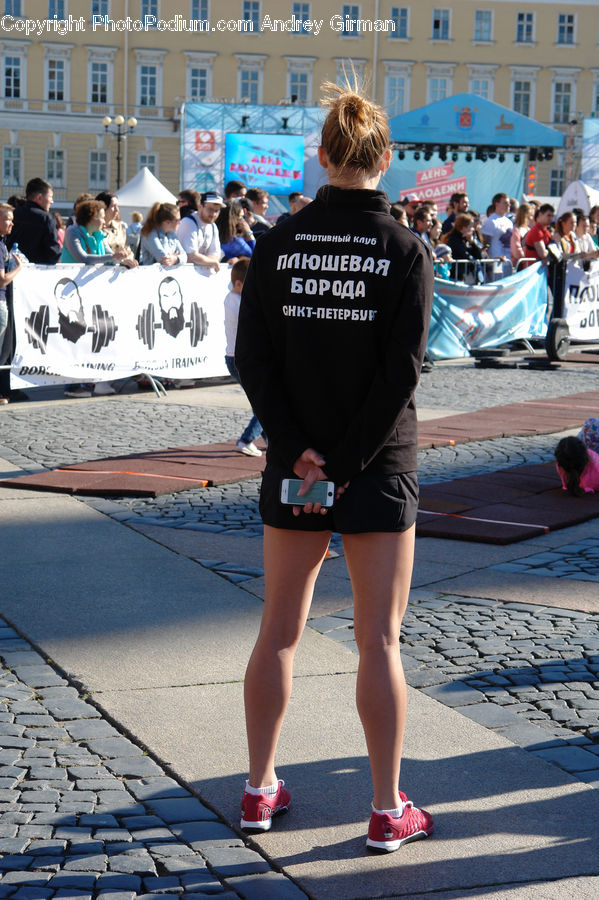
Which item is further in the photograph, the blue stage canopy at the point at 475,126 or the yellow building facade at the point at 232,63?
the yellow building facade at the point at 232,63

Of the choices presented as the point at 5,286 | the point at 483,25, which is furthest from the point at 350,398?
the point at 483,25

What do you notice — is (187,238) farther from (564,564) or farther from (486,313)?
(564,564)

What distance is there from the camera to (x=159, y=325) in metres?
12.0

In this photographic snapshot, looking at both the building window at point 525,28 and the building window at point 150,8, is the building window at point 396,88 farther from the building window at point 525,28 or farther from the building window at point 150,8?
the building window at point 150,8

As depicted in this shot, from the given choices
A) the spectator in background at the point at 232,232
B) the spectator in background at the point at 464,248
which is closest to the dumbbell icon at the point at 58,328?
the spectator in background at the point at 232,232

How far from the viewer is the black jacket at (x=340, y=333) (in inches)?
116

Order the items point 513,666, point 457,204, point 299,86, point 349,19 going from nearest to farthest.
A: point 513,666 → point 457,204 → point 349,19 → point 299,86

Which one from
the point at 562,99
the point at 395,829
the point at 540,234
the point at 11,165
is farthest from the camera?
the point at 562,99

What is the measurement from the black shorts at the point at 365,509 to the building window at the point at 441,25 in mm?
71926

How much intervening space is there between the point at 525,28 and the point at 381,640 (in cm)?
7413

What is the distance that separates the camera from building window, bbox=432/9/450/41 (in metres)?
70.6

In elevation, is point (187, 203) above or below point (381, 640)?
above

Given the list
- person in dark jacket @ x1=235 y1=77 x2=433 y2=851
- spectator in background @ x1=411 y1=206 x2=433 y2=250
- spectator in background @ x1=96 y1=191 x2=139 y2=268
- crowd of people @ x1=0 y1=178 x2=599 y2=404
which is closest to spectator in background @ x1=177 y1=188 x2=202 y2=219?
crowd of people @ x1=0 y1=178 x2=599 y2=404

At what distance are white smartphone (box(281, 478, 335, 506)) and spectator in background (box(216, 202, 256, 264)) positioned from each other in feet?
32.8
